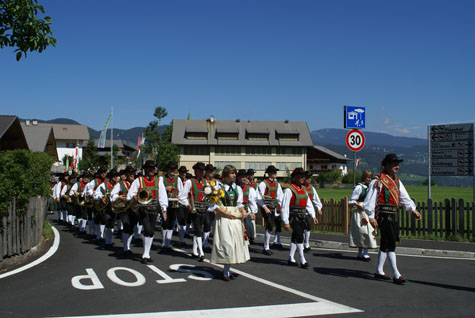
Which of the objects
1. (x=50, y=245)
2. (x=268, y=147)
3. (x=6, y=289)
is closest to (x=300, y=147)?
(x=268, y=147)

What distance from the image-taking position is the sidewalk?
37.9ft

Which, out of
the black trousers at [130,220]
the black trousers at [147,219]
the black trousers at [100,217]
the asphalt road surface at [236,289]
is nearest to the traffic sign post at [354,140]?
the asphalt road surface at [236,289]

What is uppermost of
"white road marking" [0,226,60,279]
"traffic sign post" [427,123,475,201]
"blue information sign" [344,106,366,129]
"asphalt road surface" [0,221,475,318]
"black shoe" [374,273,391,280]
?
"blue information sign" [344,106,366,129]

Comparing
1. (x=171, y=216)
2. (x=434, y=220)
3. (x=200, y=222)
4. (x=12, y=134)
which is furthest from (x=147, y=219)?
(x=12, y=134)

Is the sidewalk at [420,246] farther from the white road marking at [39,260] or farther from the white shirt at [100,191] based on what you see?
the white road marking at [39,260]

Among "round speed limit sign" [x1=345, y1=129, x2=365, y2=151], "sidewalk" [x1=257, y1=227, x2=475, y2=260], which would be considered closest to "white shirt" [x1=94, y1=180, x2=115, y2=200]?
"sidewalk" [x1=257, y1=227, x2=475, y2=260]

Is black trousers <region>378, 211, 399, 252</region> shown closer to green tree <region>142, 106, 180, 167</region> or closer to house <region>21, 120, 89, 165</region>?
green tree <region>142, 106, 180, 167</region>

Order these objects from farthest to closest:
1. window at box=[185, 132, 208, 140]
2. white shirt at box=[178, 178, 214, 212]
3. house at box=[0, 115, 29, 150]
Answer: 1. window at box=[185, 132, 208, 140]
2. house at box=[0, 115, 29, 150]
3. white shirt at box=[178, 178, 214, 212]

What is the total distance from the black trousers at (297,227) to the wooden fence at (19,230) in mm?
6016

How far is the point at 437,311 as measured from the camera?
20.5ft

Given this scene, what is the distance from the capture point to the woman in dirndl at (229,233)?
8234 millimetres

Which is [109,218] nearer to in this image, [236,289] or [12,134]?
[236,289]

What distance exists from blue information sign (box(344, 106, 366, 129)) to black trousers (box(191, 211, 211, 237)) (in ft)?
18.0

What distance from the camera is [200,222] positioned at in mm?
11305
